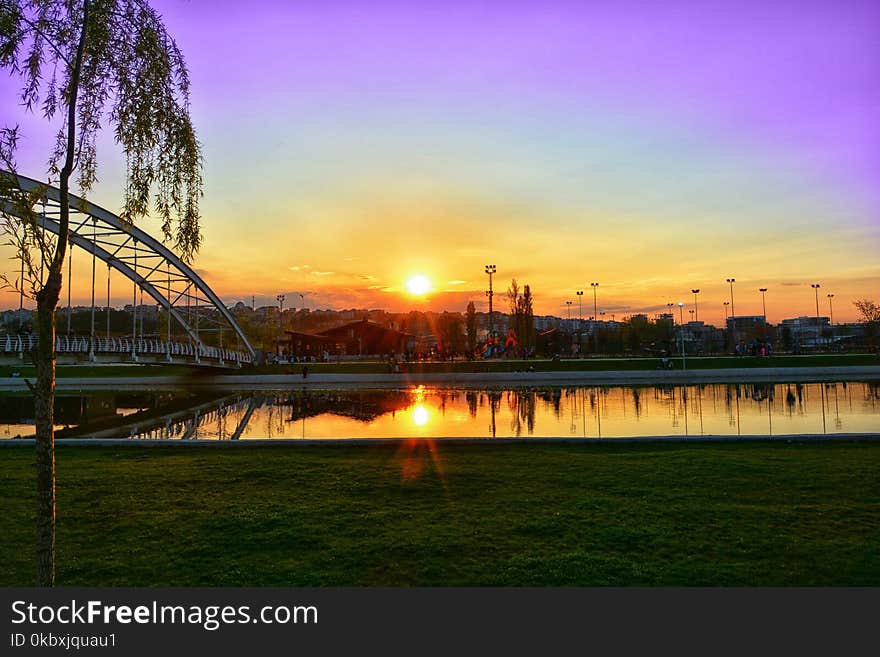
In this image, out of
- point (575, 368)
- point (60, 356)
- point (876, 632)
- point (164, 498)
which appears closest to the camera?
point (876, 632)

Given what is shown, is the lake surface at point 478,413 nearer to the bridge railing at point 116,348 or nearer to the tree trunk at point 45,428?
the bridge railing at point 116,348

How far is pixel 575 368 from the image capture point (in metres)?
44.6

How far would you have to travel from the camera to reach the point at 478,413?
21062mm

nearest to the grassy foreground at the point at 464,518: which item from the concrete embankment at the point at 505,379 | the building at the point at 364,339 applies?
the concrete embankment at the point at 505,379

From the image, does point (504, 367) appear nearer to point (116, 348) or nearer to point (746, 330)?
point (116, 348)

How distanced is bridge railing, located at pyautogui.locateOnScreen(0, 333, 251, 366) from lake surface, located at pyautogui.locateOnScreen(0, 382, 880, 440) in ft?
9.55

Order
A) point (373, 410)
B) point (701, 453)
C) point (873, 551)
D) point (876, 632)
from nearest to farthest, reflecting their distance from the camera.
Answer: point (876, 632)
point (873, 551)
point (701, 453)
point (373, 410)

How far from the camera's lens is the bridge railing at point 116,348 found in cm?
2786

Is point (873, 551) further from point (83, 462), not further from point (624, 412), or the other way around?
point (624, 412)

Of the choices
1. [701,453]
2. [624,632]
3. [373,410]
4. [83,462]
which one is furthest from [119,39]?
[373,410]

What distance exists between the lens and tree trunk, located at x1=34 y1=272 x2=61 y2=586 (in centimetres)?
413

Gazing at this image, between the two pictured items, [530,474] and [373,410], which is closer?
[530,474]

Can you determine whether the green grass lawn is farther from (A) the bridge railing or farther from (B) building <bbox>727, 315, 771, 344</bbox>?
(B) building <bbox>727, 315, 771, 344</bbox>

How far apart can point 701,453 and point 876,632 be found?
21.0ft
